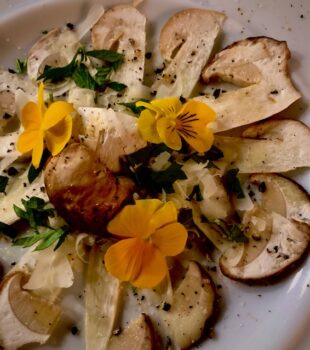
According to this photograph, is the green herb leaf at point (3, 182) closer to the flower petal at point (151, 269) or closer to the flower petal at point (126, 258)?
the flower petal at point (126, 258)

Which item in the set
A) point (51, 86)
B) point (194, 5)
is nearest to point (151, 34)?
point (194, 5)

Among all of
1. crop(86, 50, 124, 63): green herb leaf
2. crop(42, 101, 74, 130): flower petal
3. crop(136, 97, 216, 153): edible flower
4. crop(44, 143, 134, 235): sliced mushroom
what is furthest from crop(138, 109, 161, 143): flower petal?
crop(86, 50, 124, 63): green herb leaf

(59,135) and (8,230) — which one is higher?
(59,135)

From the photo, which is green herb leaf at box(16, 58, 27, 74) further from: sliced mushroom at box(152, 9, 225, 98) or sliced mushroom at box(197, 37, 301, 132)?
sliced mushroom at box(197, 37, 301, 132)

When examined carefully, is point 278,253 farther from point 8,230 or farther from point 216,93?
point 8,230

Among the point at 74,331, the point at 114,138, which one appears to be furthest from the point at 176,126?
the point at 74,331

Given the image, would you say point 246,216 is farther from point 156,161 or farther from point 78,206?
point 78,206
